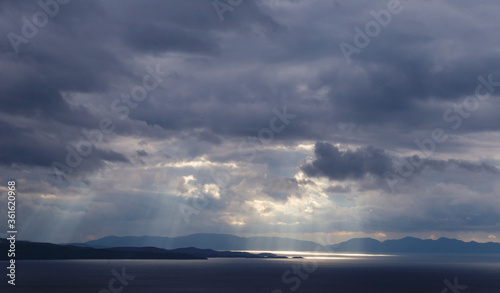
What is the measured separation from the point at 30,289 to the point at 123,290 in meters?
25.2

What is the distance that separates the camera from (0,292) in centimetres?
12300

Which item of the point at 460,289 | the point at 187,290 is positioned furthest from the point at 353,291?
the point at 187,290

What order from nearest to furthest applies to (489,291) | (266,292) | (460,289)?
(266,292) < (489,291) < (460,289)

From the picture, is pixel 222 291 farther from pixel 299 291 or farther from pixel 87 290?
pixel 87 290

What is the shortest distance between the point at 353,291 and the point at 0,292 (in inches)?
3689

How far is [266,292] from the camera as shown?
432 ft

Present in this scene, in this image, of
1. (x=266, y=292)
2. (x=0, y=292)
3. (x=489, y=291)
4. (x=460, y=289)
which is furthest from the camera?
(x=460, y=289)

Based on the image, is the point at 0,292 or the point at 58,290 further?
the point at 58,290

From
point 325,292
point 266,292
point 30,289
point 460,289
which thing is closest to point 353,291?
point 325,292

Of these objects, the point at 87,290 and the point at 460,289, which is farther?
the point at 460,289

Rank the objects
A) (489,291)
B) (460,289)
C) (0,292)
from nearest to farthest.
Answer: (0,292)
(489,291)
(460,289)

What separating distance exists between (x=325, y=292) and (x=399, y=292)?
70.4ft

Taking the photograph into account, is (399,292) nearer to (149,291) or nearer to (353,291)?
(353,291)

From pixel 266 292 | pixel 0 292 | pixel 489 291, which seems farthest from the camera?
pixel 489 291
